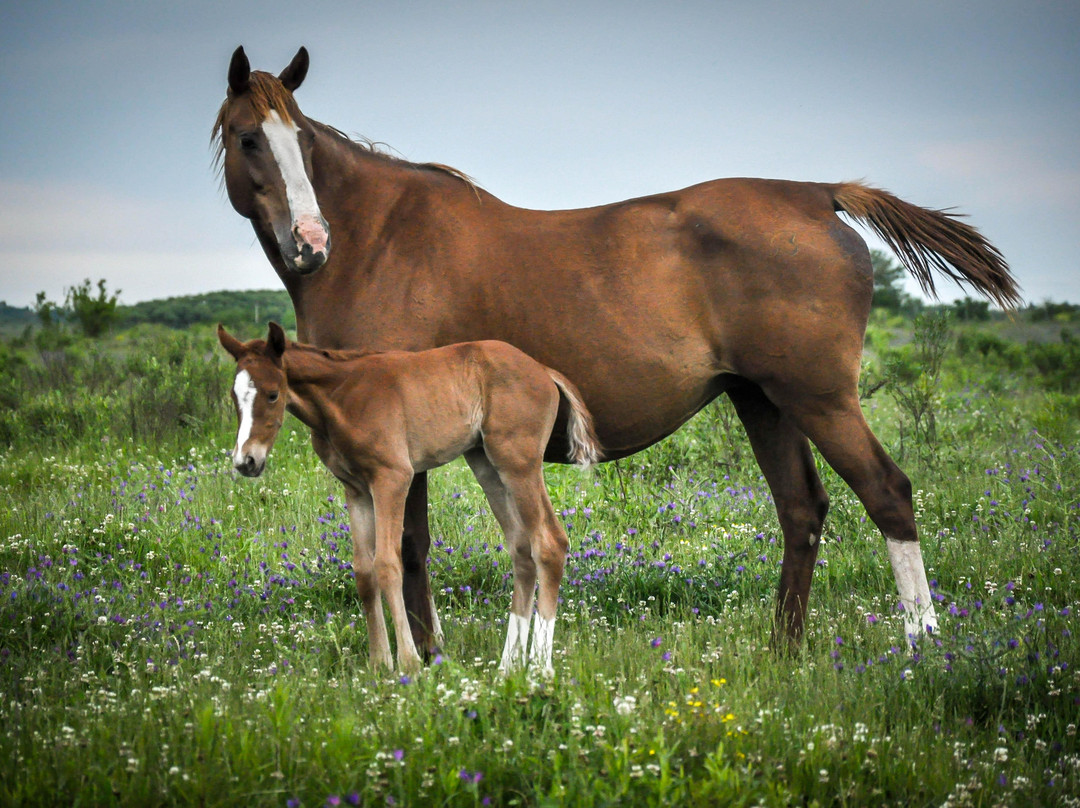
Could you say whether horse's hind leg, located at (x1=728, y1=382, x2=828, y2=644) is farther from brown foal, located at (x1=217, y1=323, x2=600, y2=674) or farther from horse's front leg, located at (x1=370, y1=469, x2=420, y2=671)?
horse's front leg, located at (x1=370, y1=469, x2=420, y2=671)

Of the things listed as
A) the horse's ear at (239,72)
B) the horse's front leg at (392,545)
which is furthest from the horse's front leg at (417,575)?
the horse's ear at (239,72)

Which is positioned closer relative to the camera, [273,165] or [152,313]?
[273,165]

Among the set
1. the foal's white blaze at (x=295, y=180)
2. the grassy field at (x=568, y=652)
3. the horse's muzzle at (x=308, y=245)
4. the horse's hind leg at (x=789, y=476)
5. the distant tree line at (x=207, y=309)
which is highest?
the distant tree line at (x=207, y=309)

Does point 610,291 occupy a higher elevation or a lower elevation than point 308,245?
lower

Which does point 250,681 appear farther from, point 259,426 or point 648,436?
point 648,436

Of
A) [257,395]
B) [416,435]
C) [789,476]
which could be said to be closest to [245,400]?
[257,395]

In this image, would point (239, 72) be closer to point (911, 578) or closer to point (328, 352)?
point (328, 352)

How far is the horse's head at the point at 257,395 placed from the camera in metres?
3.68

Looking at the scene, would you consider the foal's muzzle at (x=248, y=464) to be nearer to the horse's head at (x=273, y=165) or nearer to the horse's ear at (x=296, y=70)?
the horse's head at (x=273, y=165)

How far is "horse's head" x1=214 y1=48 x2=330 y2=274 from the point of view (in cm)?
441

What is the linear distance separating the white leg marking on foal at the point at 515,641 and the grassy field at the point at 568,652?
19cm

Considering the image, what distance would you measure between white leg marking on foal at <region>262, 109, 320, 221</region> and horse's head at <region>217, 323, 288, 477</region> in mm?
793

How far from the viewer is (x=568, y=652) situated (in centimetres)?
420

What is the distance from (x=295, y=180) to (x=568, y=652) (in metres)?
2.59
